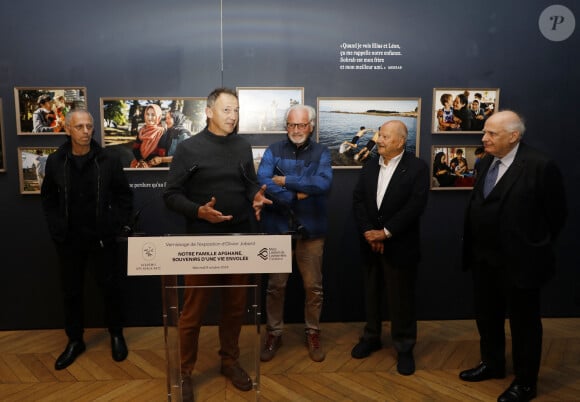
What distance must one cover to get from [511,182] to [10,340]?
3920 mm

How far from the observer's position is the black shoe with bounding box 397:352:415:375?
301 cm

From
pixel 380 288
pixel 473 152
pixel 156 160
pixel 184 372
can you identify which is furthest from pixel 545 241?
pixel 156 160

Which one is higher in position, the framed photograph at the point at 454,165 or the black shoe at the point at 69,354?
the framed photograph at the point at 454,165

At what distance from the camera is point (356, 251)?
3.87 metres

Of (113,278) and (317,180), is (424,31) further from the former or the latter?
(113,278)

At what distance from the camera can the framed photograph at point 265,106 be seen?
11.8ft

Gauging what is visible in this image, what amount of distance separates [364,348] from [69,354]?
2.16 m

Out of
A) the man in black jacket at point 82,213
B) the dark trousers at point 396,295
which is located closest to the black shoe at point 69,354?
the man in black jacket at point 82,213

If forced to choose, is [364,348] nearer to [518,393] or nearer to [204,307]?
[518,393]

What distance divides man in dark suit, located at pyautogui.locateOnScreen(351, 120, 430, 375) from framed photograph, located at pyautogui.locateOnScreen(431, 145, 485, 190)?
0.87 metres

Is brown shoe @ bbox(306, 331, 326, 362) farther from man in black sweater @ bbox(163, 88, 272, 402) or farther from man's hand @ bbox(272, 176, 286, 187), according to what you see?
man's hand @ bbox(272, 176, 286, 187)

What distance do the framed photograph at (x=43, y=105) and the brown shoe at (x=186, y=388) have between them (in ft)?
7.62

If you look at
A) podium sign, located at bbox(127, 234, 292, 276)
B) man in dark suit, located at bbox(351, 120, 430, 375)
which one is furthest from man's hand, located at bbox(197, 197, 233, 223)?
man in dark suit, located at bbox(351, 120, 430, 375)

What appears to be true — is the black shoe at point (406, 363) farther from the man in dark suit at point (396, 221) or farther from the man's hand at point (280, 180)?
the man's hand at point (280, 180)
